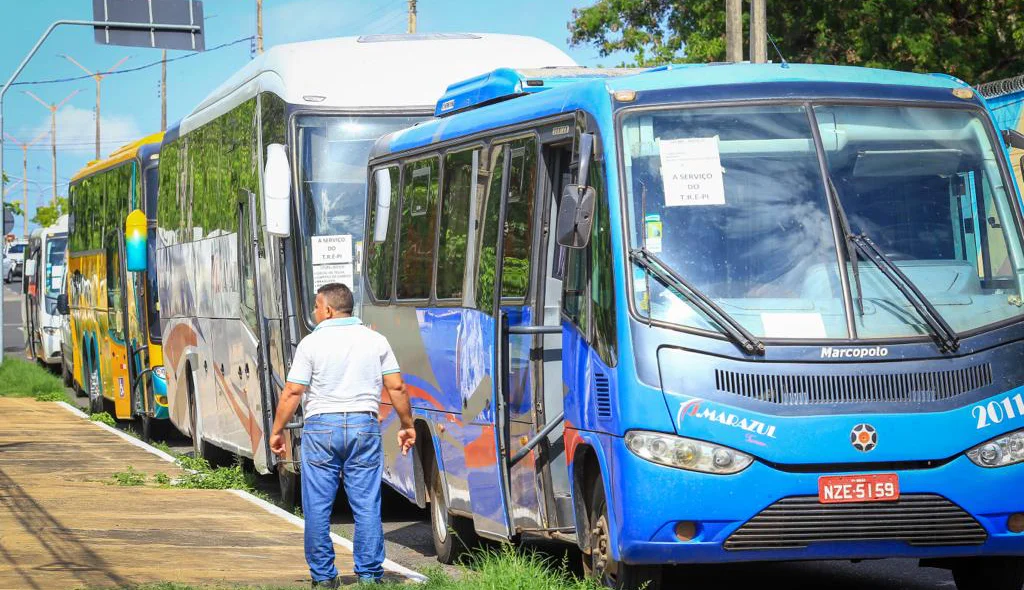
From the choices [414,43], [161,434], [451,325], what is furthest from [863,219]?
[161,434]

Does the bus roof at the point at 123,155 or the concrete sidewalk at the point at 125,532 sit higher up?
the bus roof at the point at 123,155

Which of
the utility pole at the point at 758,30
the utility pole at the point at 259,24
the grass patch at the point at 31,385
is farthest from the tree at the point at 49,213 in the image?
Result: the utility pole at the point at 758,30

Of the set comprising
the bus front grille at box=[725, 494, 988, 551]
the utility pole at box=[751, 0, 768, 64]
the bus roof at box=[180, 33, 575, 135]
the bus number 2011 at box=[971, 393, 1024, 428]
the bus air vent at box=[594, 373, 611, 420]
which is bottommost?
the bus front grille at box=[725, 494, 988, 551]

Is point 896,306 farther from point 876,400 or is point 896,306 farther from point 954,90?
point 954,90

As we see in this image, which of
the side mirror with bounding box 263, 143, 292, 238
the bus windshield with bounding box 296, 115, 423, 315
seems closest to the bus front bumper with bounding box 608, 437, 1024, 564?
the side mirror with bounding box 263, 143, 292, 238

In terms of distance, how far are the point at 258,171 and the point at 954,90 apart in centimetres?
699

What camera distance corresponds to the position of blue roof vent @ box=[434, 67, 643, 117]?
1097 cm

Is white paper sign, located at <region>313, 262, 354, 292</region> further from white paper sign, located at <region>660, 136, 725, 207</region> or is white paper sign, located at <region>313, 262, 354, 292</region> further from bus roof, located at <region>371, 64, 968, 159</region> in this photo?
white paper sign, located at <region>660, 136, 725, 207</region>

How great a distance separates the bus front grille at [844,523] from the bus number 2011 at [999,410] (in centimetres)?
44

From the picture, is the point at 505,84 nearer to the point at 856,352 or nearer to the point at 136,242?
the point at 856,352

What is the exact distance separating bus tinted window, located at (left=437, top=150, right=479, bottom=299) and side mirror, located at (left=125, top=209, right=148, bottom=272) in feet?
34.7

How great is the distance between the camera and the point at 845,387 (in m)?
8.12

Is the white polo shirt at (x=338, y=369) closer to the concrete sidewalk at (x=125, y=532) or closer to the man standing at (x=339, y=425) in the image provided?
the man standing at (x=339, y=425)

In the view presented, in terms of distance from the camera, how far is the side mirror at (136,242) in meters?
21.3
